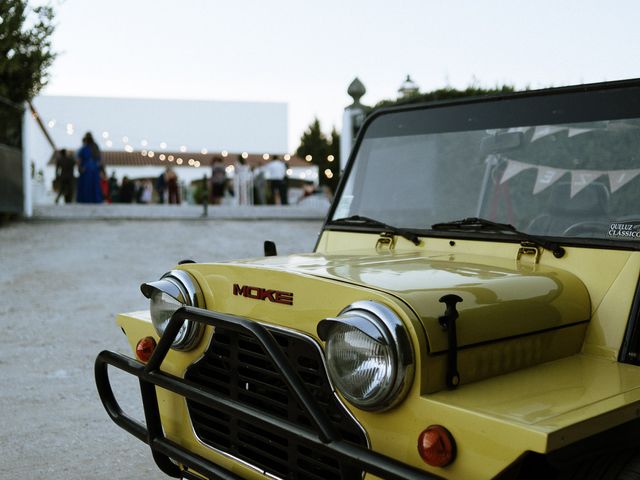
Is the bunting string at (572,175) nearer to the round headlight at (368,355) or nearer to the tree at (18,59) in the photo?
the round headlight at (368,355)

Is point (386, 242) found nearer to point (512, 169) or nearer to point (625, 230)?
point (512, 169)

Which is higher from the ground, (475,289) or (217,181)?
(217,181)

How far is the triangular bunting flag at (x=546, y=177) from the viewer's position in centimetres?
276

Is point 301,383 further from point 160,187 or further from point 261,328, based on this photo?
point 160,187

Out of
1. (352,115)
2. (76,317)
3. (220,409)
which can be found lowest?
(76,317)

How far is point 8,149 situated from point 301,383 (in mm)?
11890

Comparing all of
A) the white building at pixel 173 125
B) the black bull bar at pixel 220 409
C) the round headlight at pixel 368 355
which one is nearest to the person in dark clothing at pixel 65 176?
the white building at pixel 173 125

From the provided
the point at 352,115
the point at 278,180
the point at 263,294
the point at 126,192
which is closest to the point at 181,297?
the point at 263,294

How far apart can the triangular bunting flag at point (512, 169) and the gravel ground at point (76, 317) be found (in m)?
2.26

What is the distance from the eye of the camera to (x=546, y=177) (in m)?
2.81

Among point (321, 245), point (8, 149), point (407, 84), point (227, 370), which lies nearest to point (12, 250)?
point (8, 149)

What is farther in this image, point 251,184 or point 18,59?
point 251,184

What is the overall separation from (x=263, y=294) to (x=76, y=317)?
520 cm

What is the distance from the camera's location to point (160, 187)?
21641 millimetres
